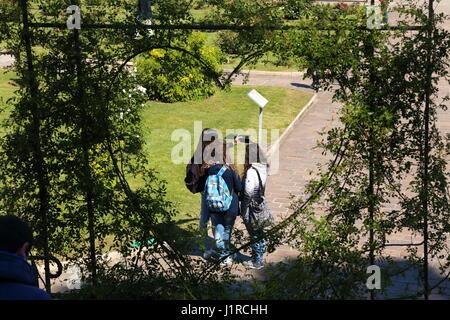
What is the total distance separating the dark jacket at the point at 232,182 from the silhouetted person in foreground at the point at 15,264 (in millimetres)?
4869

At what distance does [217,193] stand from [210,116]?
338 inches

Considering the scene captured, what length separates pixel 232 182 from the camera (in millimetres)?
8477

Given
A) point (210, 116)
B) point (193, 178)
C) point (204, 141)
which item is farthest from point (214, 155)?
point (210, 116)

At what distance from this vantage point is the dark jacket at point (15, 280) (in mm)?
3227

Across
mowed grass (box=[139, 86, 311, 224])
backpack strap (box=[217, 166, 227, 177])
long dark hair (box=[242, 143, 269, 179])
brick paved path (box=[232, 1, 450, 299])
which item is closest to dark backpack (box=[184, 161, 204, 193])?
backpack strap (box=[217, 166, 227, 177])

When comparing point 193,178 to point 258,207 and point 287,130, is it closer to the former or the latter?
point 258,207

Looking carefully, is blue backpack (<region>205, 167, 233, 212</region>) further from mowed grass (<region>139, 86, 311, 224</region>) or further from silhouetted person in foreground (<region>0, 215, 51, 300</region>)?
silhouetted person in foreground (<region>0, 215, 51, 300</region>)

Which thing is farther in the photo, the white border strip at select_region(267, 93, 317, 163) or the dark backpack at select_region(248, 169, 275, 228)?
the white border strip at select_region(267, 93, 317, 163)

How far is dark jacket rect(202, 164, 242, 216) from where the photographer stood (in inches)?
328

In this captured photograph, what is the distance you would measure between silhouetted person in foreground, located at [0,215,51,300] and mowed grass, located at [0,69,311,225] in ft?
27.6

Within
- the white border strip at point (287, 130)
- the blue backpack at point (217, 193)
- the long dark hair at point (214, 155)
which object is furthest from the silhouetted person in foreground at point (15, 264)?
the white border strip at point (287, 130)

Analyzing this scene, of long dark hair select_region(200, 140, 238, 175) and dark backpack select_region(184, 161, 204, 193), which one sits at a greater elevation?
long dark hair select_region(200, 140, 238, 175)

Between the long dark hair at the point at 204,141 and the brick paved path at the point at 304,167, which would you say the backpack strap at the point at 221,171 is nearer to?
the long dark hair at the point at 204,141

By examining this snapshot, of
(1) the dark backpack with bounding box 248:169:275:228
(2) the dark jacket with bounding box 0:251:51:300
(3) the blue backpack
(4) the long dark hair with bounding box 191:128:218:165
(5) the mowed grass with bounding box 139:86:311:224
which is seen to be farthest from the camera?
(5) the mowed grass with bounding box 139:86:311:224
